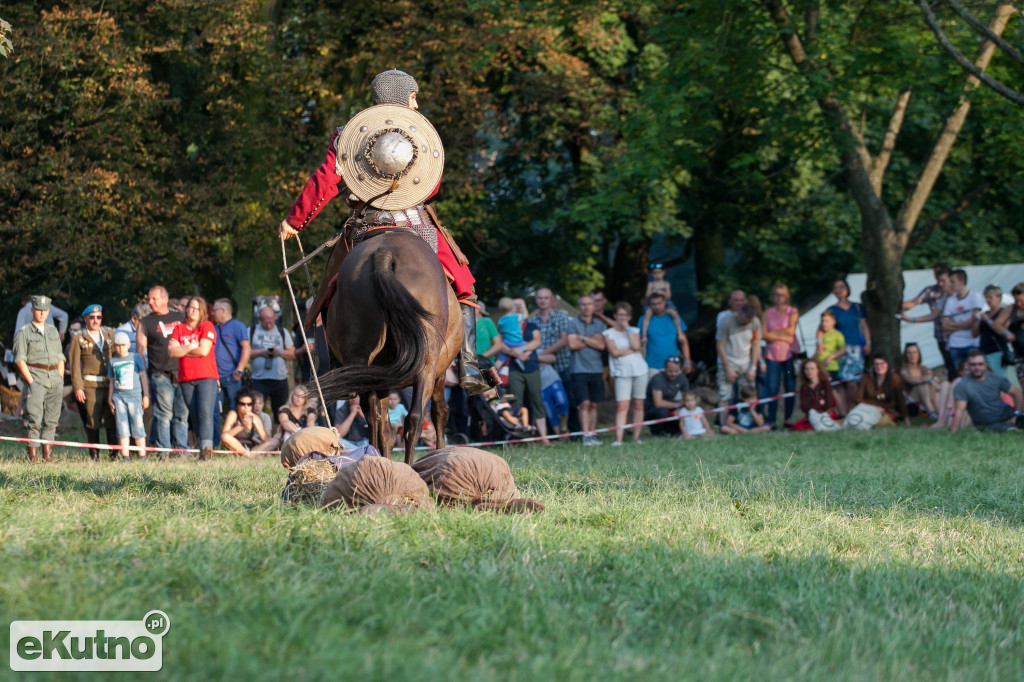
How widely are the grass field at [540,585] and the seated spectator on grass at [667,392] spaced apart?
889 centimetres

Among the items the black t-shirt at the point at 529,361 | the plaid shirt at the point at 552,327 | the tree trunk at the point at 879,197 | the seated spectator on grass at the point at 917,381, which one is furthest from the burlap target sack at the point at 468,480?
the tree trunk at the point at 879,197

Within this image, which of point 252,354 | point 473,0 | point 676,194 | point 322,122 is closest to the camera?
point 252,354

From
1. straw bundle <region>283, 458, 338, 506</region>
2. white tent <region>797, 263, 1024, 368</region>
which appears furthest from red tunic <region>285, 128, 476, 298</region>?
white tent <region>797, 263, 1024, 368</region>

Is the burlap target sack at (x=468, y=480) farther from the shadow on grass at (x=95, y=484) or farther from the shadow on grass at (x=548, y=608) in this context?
the shadow on grass at (x=95, y=484)

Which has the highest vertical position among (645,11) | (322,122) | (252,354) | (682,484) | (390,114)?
(645,11)

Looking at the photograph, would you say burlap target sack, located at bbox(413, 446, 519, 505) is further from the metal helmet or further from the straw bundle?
the metal helmet

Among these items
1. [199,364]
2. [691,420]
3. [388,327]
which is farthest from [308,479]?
[691,420]

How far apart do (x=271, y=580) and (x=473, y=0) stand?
16.8 meters

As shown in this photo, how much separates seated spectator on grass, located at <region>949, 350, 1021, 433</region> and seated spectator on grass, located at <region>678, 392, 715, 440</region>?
3.25 metres

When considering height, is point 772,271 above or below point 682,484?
above

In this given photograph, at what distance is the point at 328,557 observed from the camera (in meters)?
4.41

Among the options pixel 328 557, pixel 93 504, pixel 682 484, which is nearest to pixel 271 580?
pixel 328 557

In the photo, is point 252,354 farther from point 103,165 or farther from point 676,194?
point 676,194

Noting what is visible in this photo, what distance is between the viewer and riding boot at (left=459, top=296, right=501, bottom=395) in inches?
344
